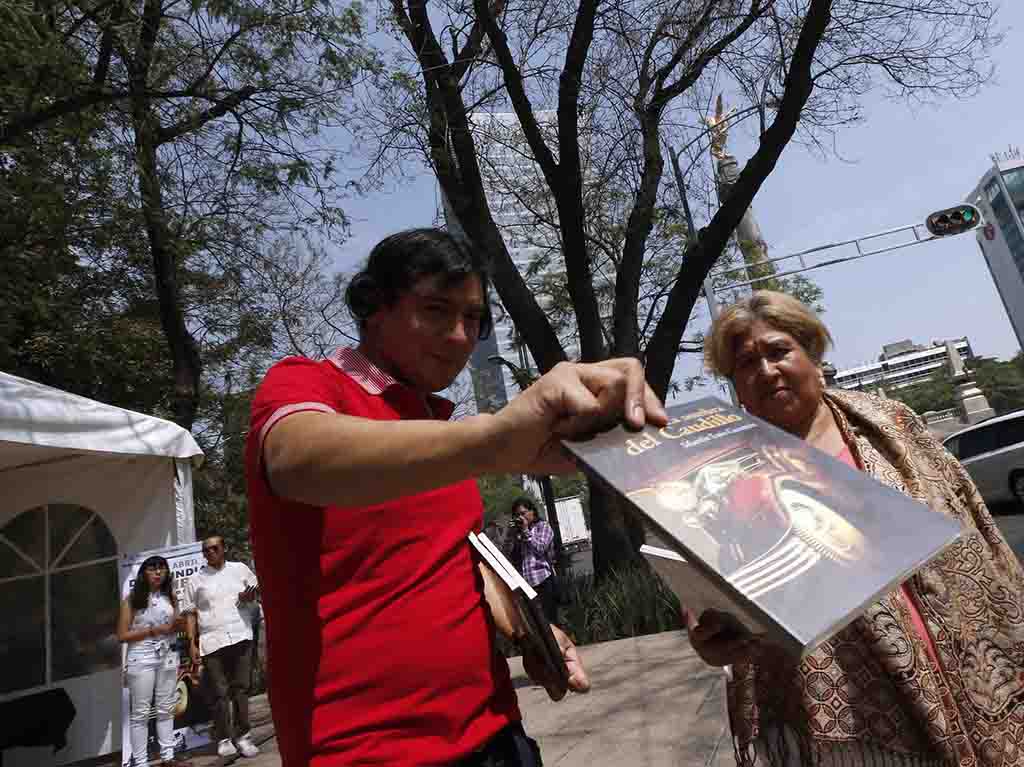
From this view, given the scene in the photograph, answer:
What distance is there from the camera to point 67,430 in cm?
543

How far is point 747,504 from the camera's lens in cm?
79

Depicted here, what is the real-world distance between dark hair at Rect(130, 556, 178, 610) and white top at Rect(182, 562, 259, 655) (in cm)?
17

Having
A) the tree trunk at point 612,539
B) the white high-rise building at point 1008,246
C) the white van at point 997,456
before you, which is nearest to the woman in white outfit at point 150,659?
the tree trunk at point 612,539

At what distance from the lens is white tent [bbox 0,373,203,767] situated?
6.67 meters

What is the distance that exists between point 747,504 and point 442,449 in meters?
0.35

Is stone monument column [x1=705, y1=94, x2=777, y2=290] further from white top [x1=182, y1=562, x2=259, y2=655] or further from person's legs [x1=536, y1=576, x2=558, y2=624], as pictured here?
white top [x1=182, y1=562, x2=259, y2=655]

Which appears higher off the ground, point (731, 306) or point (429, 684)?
point (731, 306)

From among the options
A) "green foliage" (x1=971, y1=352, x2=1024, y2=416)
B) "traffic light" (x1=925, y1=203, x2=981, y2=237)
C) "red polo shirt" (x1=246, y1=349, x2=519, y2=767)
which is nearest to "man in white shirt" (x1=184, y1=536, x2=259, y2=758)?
"red polo shirt" (x1=246, y1=349, x2=519, y2=767)

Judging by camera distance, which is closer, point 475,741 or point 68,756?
Answer: point 475,741

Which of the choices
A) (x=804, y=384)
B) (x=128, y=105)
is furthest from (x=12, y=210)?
(x=804, y=384)

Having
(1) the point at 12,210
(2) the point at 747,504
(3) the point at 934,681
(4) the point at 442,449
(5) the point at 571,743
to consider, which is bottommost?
(5) the point at 571,743

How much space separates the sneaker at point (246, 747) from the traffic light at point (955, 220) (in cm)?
1593

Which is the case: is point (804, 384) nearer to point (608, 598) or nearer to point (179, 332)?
point (608, 598)

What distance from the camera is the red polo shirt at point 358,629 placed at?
39.9 inches
